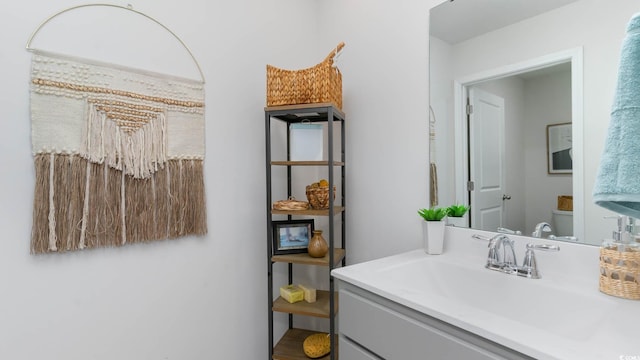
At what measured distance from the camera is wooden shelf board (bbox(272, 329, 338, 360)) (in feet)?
5.23

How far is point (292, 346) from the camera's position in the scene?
5.61ft

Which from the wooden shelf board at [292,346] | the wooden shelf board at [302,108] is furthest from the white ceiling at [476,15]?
the wooden shelf board at [292,346]

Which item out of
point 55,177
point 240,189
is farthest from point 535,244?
point 55,177

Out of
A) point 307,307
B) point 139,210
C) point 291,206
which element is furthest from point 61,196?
point 307,307

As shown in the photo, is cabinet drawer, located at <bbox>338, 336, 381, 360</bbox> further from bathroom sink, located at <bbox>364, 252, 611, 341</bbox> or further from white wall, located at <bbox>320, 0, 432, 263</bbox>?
white wall, located at <bbox>320, 0, 432, 263</bbox>

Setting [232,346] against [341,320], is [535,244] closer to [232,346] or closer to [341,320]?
[341,320]

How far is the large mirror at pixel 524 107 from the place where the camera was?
100 cm

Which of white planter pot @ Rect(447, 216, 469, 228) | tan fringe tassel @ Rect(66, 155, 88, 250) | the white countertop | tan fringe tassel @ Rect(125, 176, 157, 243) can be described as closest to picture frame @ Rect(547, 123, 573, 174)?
the white countertop

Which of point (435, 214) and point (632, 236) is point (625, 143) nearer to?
point (632, 236)

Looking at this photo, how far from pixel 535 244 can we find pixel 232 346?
1.53 m

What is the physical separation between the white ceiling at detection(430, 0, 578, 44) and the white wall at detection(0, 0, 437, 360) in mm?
105

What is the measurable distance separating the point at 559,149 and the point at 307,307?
1.31 meters

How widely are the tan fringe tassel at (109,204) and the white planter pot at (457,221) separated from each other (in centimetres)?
118

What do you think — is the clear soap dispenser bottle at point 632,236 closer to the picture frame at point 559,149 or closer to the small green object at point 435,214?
the picture frame at point 559,149
